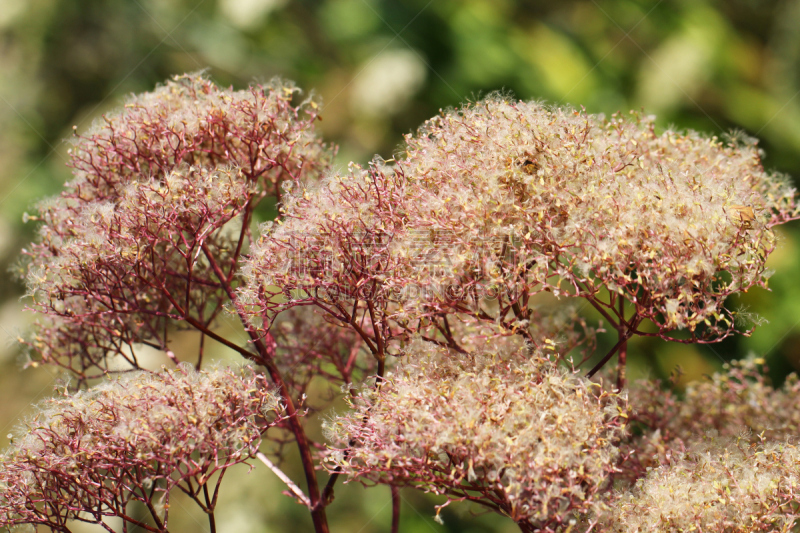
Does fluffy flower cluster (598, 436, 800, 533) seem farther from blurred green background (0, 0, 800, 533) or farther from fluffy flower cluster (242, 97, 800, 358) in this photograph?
blurred green background (0, 0, 800, 533)

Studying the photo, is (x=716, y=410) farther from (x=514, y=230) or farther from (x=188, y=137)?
(x=188, y=137)

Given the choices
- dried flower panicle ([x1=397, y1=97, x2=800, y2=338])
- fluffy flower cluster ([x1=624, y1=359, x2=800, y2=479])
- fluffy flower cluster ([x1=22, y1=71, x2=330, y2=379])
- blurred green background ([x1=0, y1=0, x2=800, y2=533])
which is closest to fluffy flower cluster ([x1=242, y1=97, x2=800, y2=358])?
dried flower panicle ([x1=397, y1=97, x2=800, y2=338])

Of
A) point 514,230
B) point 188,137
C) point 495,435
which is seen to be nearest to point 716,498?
point 495,435

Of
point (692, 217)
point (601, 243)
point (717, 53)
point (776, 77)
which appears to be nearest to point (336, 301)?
point (601, 243)

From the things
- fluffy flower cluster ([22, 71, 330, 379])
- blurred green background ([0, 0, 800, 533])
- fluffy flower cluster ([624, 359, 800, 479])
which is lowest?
fluffy flower cluster ([624, 359, 800, 479])

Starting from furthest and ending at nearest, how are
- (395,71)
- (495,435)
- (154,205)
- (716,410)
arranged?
(395,71) → (716,410) → (154,205) → (495,435)

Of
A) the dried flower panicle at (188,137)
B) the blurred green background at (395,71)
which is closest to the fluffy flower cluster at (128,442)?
the dried flower panicle at (188,137)
